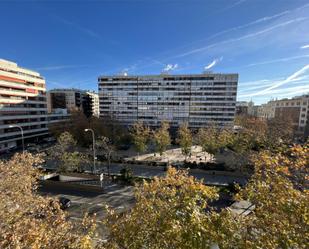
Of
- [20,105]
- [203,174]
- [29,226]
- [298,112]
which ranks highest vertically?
[20,105]

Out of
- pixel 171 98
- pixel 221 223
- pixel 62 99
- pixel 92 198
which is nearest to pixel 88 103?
pixel 62 99

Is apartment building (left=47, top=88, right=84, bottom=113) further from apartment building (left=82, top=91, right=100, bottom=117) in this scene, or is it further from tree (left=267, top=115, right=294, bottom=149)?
tree (left=267, top=115, right=294, bottom=149)

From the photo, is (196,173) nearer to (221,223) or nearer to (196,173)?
(196,173)

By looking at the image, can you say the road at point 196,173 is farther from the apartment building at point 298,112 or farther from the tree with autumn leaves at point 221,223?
the apartment building at point 298,112

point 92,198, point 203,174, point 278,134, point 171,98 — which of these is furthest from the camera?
point 171,98

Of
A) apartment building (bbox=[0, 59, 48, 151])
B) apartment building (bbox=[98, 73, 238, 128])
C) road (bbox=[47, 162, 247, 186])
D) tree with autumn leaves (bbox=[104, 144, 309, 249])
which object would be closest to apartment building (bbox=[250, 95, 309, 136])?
apartment building (bbox=[98, 73, 238, 128])

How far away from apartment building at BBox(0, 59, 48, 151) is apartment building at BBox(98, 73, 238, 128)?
19.3 metres

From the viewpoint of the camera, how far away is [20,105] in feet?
150

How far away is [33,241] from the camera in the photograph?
17.9ft

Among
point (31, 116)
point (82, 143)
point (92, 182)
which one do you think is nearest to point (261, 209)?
point (92, 182)

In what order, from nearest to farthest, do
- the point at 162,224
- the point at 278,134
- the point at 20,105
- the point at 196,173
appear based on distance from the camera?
the point at 162,224 < the point at 196,173 < the point at 278,134 < the point at 20,105

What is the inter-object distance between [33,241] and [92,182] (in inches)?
712

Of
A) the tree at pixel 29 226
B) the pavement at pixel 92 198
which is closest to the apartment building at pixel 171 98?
the pavement at pixel 92 198

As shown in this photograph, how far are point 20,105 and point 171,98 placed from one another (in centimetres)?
4448
